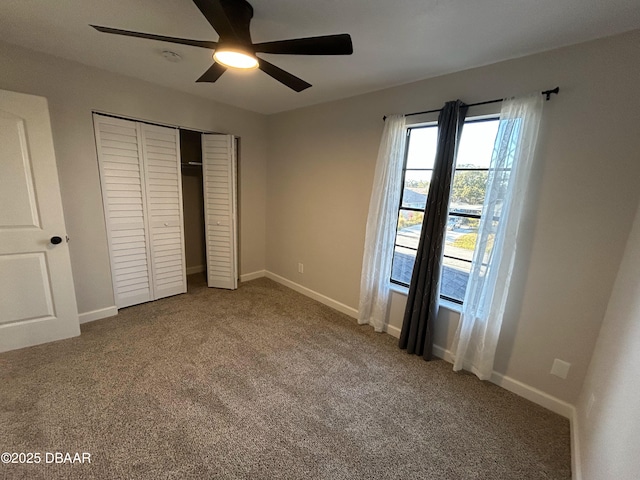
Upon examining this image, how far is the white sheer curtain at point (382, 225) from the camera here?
240cm

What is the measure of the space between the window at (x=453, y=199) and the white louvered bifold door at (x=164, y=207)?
8.42 feet

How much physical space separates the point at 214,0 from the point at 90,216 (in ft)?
7.99

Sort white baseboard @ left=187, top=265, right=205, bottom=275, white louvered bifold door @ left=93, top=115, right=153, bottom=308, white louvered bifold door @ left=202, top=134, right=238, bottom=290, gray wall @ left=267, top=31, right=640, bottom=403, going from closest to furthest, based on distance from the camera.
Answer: gray wall @ left=267, top=31, right=640, bottom=403 < white louvered bifold door @ left=93, top=115, right=153, bottom=308 < white louvered bifold door @ left=202, top=134, right=238, bottom=290 < white baseboard @ left=187, top=265, right=205, bottom=275

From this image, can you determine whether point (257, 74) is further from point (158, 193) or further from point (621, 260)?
point (621, 260)

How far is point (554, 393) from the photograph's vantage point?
6.08 feet

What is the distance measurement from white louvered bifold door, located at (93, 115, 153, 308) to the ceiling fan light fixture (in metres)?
1.76

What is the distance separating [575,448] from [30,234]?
13.4 ft

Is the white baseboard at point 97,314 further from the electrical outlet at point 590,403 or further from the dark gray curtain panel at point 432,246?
the electrical outlet at point 590,403

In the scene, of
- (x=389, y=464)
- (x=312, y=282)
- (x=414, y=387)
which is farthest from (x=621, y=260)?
(x=312, y=282)

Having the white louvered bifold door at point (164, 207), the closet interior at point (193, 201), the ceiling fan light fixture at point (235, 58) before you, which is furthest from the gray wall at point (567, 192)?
the closet interior at point (193, 201)

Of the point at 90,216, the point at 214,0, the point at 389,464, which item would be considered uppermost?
the point at 214,0

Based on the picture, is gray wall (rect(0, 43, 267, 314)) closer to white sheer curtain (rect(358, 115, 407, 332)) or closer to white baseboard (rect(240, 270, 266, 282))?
white baseboard (rect(240, 270, 266, 282))

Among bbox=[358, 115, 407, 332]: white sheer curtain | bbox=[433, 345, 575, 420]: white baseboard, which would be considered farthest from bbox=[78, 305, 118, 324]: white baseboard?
bbox=[433, 345, 575, 420]: white baseboard

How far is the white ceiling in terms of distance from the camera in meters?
1.38
